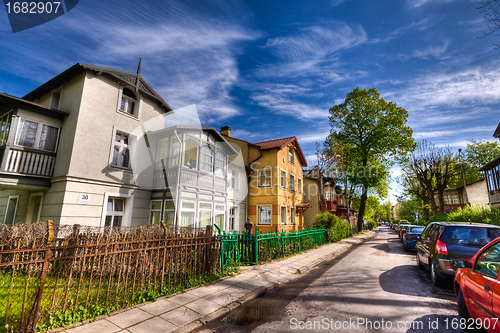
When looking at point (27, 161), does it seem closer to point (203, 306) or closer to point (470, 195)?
point (203, 306)

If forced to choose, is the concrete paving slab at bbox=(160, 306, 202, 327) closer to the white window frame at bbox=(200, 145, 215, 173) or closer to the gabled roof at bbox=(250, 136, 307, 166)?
the white window frame at bbox=(200, 145, 215, 173)

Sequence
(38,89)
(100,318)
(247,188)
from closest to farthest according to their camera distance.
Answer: (100,318) < (38,89) < (247,188)

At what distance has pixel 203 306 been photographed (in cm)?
557

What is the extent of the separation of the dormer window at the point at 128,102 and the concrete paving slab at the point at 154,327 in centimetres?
1129

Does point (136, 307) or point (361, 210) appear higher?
point (361, 210)

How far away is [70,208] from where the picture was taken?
10133 mm

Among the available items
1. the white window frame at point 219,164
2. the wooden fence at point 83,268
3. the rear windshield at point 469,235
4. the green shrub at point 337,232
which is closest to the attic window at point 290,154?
the green shrub at point 337,232

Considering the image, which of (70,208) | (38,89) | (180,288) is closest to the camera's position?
(180,288)

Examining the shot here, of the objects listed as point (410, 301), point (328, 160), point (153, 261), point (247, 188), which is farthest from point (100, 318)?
point (328, 160)

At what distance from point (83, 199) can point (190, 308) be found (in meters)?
8.14

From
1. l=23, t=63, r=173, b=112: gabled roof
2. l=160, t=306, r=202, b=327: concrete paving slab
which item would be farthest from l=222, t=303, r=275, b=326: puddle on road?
l=23, t=63, r=173, b=112: gabled roof

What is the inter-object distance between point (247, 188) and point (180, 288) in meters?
15.6

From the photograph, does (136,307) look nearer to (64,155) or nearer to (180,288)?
(180,288)

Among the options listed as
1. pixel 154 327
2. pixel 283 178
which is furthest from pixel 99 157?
pixel 283 178
